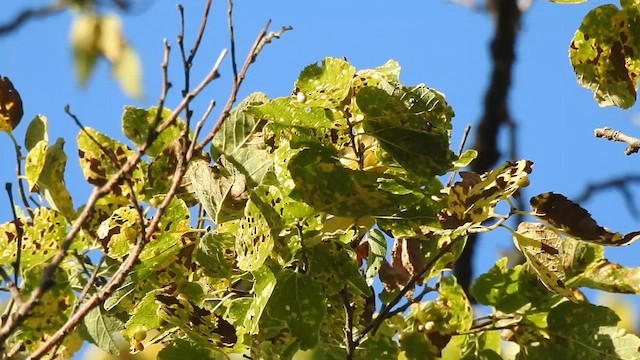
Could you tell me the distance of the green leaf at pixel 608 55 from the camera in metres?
0.78

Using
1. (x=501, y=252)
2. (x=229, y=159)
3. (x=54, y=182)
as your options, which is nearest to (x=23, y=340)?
(x=54, y=182)

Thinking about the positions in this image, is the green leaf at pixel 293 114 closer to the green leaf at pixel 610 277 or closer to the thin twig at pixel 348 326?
the thin twig at pixel 348 326

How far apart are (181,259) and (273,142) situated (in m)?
0.14

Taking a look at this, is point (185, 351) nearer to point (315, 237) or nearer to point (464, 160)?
point (315, 237)

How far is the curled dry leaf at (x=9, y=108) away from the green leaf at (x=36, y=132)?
16mm

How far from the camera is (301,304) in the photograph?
2.32 ft

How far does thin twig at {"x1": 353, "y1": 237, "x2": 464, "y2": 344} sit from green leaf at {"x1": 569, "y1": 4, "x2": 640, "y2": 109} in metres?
0.18

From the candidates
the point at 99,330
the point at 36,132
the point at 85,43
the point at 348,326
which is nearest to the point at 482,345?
the point at 348,326

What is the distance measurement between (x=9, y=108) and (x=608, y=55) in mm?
586

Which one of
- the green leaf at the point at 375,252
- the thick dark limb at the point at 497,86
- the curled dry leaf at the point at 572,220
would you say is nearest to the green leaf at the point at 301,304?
the green leaf at the point at 375,252

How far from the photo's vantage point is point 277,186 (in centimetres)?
71

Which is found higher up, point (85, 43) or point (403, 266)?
point (85, 43)

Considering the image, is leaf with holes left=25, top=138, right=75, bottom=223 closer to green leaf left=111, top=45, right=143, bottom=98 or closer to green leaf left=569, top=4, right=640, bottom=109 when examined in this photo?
green leaf left=569, top=4, right=640, bottom=109

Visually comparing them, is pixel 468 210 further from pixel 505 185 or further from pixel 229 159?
pixel 229 159
